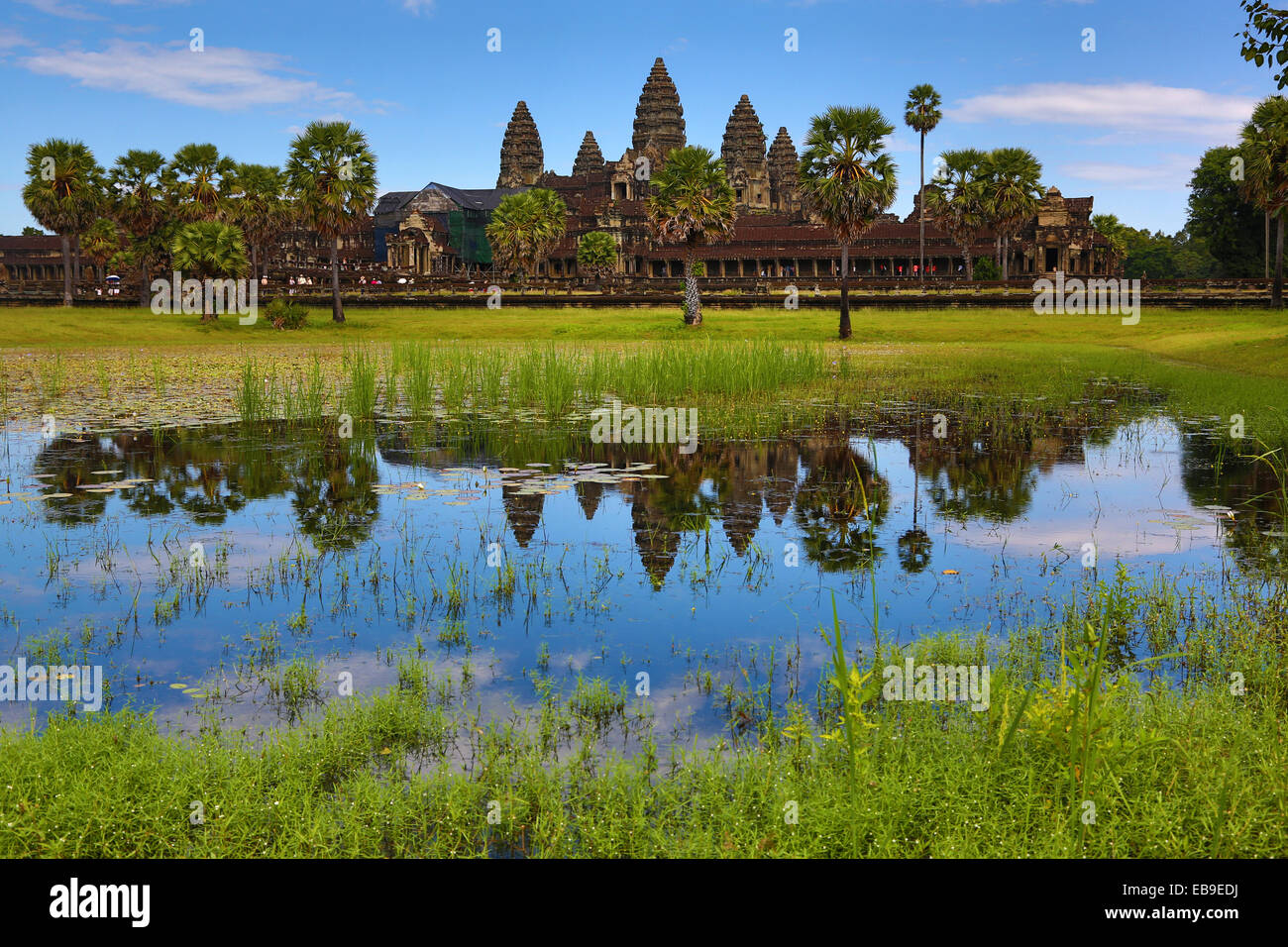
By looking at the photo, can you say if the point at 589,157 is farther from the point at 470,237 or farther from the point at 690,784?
the point at 690,784

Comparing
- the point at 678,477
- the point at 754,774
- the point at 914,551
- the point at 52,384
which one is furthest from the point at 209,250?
the point at 754,774

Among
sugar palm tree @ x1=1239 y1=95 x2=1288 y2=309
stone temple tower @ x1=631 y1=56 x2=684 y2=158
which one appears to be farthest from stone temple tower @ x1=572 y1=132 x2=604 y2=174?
sugar palm tree @ x1=1239 y1=95 x2=1288 y2=309

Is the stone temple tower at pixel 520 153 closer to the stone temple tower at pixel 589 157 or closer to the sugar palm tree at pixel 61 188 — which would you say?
the stone temple tower at pixel 589 157

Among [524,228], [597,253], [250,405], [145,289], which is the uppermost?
[524,228]

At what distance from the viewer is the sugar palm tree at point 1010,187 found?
2125 inches

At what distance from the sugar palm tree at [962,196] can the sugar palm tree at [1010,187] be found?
650 mm

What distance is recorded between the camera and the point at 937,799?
4.36 m

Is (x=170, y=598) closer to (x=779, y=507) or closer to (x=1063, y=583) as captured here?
(x=779, y=507)

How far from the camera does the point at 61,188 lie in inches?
1998

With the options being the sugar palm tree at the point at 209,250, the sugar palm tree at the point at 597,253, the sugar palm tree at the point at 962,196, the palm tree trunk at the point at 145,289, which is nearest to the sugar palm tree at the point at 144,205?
the palm tree trunk at the point at 145,289

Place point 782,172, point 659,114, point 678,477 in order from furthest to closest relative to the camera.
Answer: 1. point 782,172
2. point 659,114
3. point 678,477

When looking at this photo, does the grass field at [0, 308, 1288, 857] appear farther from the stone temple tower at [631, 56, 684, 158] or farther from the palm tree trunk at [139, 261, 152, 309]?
the stone temple tower at [631, 56, 684, 158]

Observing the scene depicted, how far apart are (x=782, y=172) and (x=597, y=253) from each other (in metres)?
33.3
